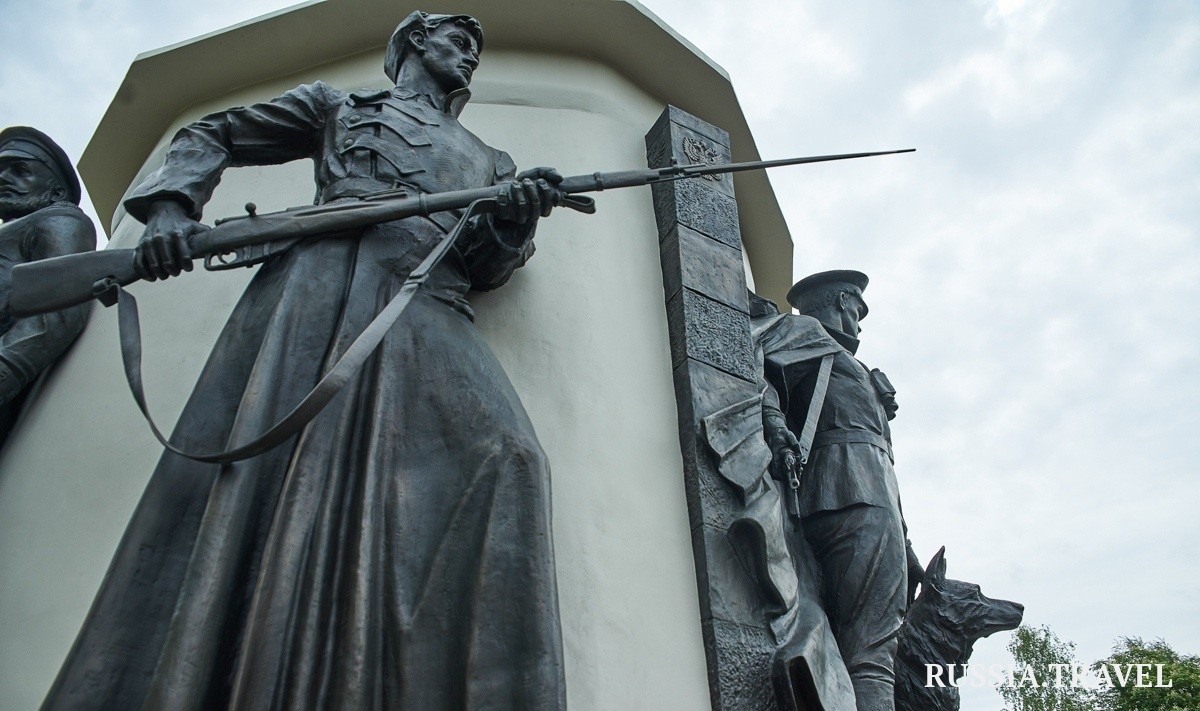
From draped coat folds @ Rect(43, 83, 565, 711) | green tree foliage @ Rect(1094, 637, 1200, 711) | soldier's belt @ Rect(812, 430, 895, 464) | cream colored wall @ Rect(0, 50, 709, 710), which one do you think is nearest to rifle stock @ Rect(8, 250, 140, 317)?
draped coat folds @ Rect(43, 83, 565, 711)

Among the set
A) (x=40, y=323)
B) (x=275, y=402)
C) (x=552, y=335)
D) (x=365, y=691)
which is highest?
(x=40, y=323)

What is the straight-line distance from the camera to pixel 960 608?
204 inches

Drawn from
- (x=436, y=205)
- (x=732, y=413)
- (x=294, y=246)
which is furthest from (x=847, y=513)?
(x=294, y=246)

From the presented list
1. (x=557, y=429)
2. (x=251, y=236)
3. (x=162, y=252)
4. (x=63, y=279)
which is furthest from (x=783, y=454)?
(x=63, y=279)

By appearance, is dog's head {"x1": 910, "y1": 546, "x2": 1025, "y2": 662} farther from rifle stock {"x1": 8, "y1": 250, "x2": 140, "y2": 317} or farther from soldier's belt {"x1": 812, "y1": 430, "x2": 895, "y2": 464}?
rifle stock {"x1": 8, "y1": 250, "x2": 140, "y2": 317}

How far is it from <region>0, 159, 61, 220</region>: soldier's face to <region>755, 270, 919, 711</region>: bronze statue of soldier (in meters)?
3.37

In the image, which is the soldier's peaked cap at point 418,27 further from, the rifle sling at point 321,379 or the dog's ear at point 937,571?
the dog's ear at point 937,571

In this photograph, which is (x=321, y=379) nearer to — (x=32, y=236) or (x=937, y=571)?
(x=32, y=236)

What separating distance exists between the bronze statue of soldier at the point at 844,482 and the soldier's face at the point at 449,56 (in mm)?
1810

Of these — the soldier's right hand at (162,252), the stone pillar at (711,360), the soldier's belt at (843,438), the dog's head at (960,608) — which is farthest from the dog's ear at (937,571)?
the soldier's right hand at (162,252)

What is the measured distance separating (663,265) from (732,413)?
851 millimetres

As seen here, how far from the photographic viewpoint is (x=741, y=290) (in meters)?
4.83

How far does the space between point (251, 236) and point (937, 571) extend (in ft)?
11.8

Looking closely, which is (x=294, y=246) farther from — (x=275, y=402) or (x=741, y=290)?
(x=741, y=290)
